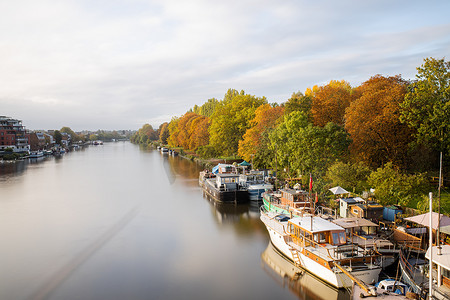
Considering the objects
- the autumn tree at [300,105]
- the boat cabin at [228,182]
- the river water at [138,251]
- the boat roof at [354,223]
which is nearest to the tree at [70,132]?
the river water at [138,251]

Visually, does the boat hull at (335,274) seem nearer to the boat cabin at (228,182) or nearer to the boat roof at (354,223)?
the boat roof at (354,223)

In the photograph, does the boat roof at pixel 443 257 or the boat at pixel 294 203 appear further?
the boat at pixel 294 203

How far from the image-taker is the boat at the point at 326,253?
13164mm

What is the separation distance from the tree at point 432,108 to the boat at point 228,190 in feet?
46.8

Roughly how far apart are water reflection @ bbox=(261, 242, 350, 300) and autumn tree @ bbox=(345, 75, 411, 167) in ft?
43.3

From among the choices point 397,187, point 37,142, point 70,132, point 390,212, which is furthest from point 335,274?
point 70,132

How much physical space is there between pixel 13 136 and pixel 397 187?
294ft

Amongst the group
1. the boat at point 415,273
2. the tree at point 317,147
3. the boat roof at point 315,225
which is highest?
the tree at point 317,147

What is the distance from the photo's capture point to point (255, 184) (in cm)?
3033

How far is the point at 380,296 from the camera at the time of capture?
11.3 m

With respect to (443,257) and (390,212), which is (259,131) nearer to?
(390,212)

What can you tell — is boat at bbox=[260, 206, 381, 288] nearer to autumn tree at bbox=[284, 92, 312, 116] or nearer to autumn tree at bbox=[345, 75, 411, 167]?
autumn tree at bbox=[345, 75, 411, 167]

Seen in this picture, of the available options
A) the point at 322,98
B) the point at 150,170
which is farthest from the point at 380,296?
the point at 150,170

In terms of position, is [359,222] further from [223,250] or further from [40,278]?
[40,278]
